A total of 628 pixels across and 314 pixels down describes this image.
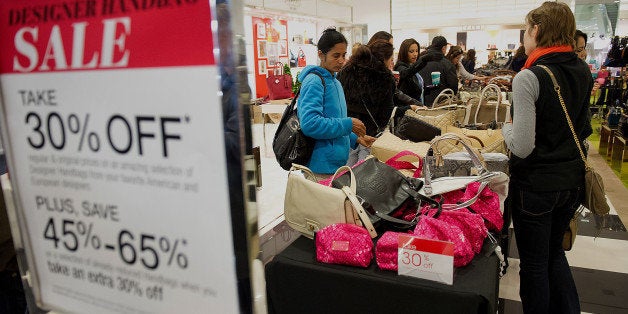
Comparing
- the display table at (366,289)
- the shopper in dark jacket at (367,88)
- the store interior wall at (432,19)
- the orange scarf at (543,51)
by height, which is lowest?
the display table at (366,289)

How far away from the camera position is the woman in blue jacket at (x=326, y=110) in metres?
2.20

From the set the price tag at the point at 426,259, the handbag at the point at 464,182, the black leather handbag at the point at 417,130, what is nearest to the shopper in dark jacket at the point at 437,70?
the black leather handbag at the point at 417,130

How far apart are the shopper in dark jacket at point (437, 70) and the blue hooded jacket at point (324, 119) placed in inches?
90.2

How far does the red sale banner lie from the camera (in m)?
0.59

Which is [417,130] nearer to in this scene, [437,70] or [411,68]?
[411,68]

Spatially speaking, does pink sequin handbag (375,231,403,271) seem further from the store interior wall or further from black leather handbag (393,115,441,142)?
the store interior wall

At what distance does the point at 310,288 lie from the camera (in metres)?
1.57

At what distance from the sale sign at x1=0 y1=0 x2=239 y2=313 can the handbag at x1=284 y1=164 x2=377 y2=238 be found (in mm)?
951

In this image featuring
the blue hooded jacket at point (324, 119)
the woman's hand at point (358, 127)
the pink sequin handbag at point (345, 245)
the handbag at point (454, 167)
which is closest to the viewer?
the pink sequin handbag at point (345, 245)

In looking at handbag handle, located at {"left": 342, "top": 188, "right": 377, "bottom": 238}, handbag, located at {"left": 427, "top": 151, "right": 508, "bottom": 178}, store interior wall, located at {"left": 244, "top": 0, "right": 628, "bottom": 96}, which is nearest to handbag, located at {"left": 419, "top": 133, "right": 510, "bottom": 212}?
handbag, located at {"left": 427, "top": 151, "right": 508, "bottom": 178}

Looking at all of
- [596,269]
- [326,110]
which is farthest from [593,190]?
[596,269]

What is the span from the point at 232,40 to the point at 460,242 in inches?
43.7

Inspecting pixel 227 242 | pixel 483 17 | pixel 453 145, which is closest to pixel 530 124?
pixel 453 145

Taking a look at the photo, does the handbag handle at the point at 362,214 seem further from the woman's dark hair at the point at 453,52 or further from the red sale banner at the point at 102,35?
the woman's dark hair at the point at 453,52
